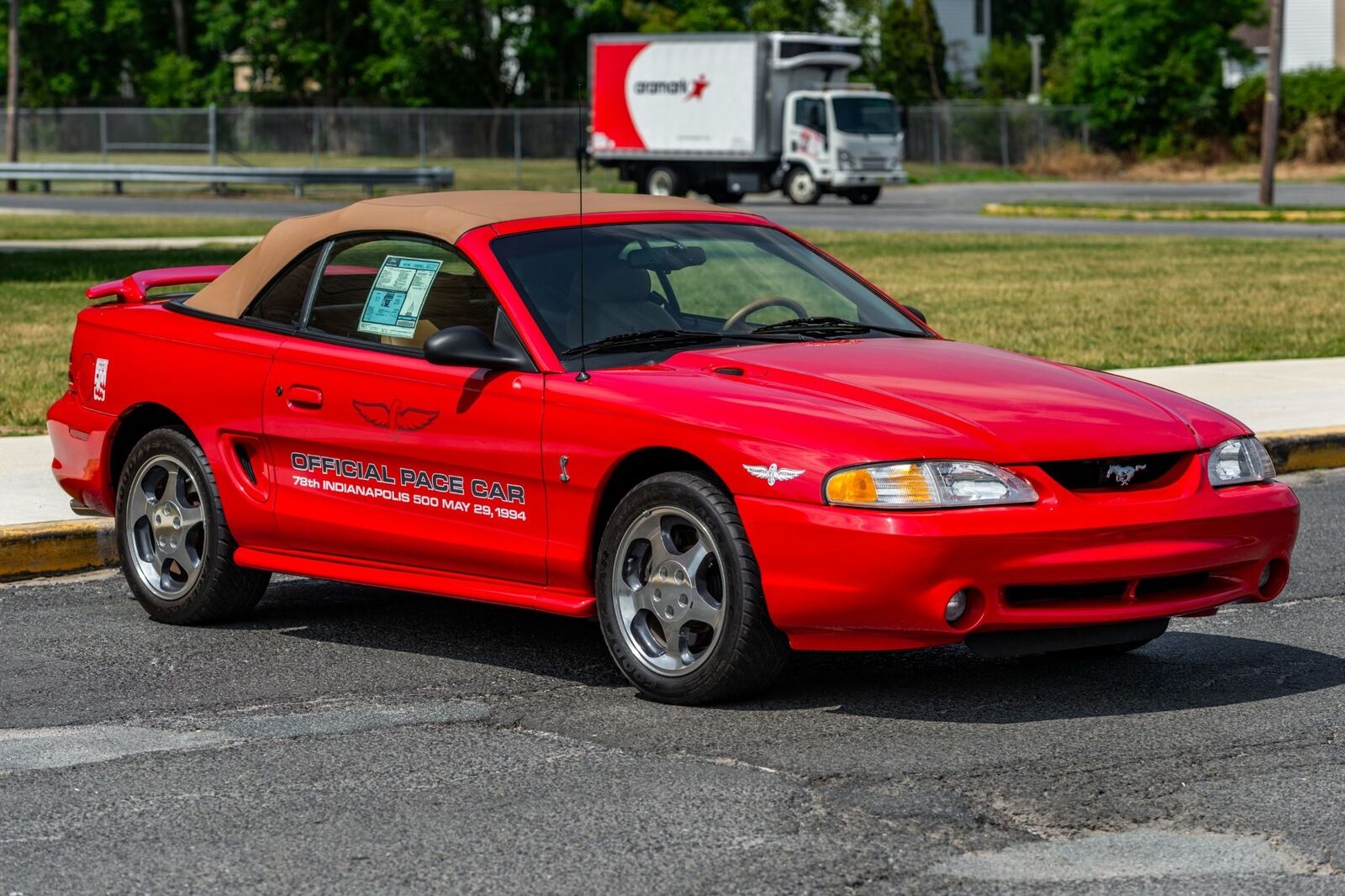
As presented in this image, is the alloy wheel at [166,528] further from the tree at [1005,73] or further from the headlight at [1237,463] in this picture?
the tree at [1005,73]

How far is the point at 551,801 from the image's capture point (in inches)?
194

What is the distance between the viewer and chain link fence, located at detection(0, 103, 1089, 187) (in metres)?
49.1

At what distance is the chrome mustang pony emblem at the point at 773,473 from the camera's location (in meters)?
5.52

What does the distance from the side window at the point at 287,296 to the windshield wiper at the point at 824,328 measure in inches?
62.2

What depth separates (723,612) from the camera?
5.68 m

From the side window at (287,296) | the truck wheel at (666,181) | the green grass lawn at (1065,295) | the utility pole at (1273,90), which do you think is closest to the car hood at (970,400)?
the side window at (287,296)

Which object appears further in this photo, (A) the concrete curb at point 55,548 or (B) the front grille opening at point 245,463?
(A) the concrete curb at point 55,548

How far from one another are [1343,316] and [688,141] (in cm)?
2916

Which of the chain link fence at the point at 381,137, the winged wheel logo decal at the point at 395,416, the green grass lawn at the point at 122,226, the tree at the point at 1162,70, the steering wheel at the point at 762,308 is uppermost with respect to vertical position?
the tree at the point at 1162,70

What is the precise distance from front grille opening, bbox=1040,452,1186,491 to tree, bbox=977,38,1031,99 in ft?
227

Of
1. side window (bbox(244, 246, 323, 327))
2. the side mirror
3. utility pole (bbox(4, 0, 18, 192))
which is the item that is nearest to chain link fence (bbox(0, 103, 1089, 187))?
utility pole (bbox(4, 0, 18, 192))

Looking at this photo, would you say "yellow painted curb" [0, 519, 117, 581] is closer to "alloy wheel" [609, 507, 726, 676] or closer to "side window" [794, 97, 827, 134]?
"alloy wheel" [609, 507, 726, 676]

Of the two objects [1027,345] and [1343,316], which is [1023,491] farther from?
[1343,316]

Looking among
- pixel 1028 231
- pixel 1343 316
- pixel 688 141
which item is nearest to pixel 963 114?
pixel 688 141
